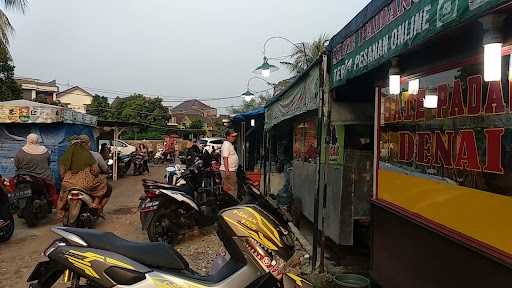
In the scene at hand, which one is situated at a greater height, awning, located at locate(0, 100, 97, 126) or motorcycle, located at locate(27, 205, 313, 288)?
awning, located at locate(0, 100, 97, 126)

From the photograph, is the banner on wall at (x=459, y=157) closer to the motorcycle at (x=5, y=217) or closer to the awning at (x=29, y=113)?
the motorcycle at (x=5, y=217)

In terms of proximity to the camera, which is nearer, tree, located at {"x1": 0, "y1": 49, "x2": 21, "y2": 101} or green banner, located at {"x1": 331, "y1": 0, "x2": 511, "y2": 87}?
green banner, located at {"x1": 331, "y1": 0, "x2": 511, "y2": 87}

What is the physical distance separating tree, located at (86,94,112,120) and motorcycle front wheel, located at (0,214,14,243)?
39603mm

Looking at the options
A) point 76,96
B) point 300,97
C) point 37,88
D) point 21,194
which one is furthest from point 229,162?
point 76,96

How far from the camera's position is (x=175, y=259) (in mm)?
3219

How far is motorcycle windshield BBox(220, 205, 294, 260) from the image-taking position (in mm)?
3129

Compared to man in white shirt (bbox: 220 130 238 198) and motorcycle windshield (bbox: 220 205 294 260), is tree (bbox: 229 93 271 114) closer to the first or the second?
man in white shirt (bbox: 220 130 238 198)

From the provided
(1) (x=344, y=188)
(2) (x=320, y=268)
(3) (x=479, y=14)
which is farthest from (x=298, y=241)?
(3) (x=479, y=14)

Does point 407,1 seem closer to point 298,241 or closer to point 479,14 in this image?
point 479,14

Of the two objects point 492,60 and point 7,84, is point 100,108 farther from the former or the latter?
point 492,60

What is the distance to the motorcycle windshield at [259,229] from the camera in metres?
3.13

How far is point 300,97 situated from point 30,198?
520 centimetres

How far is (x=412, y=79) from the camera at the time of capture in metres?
4.26

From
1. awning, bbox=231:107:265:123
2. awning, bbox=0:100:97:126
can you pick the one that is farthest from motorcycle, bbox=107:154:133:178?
awning, bbox=0:100:97:126
